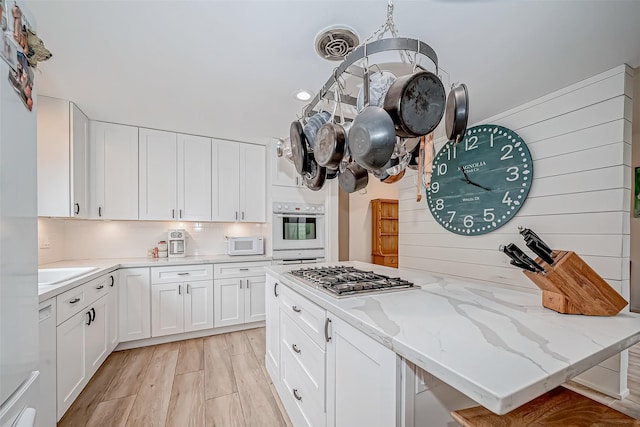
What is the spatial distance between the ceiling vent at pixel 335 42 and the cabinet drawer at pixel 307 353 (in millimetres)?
1627

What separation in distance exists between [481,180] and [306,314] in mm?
2100

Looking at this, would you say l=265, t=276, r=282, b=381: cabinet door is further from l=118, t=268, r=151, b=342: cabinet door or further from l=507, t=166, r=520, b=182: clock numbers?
l=507, t=166, r=520, b=182: clock numbers

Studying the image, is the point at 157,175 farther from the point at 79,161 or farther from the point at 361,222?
the point at 361,222

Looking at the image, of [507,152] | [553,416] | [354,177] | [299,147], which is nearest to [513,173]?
[507,152]

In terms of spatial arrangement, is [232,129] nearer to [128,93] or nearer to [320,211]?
[128,93]

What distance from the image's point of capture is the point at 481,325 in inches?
37.8

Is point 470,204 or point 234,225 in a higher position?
point 470,204

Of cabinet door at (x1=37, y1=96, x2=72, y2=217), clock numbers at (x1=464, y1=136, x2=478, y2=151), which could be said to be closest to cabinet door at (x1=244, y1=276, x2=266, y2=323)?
cabinet door at (x1=37, y1=96, x2=72, y2=217)

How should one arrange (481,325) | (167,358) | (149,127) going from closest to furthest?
(481,325)
(167,358)
(149,127)

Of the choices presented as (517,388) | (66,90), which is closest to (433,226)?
(517,388)

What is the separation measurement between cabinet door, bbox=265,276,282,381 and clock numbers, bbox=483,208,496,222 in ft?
6.48

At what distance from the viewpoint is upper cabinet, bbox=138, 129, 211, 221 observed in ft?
10.2

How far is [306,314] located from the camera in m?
1.51

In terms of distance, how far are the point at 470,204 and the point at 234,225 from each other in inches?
112
